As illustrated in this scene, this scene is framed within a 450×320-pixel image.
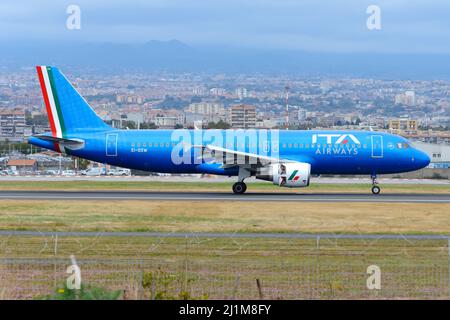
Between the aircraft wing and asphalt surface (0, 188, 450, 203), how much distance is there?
171cm

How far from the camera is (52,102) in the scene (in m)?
51.5

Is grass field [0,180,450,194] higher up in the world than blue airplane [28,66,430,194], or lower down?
lower down

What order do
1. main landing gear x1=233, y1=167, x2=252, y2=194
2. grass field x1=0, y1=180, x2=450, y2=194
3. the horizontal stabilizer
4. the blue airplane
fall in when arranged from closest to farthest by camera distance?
main landing gear x1=233, y1=167, x2=252, y2=194 → the blue airplane → the horizontal stabilizer → grass field x1=0, y1=180, x2=450, y2=194

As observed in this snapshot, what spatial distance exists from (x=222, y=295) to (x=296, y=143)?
32662 millimetres

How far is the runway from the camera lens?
1800 inches

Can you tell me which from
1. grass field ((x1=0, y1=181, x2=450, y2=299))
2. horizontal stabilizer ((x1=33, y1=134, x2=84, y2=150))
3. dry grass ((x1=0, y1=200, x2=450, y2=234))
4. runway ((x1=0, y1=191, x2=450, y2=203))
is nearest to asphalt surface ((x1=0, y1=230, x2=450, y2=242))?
grass field ((x1=0, y1=181, x2=450, y2=299))

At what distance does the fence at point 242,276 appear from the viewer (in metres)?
17.8

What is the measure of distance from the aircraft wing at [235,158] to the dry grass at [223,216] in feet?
17.8

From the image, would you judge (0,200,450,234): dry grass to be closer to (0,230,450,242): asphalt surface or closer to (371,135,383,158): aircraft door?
(0,230,450,242): asphalt surface

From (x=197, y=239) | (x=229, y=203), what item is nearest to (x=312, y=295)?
(x=197, y=239)

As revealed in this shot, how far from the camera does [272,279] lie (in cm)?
1978

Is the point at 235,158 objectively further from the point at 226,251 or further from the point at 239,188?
the point at 226,251
